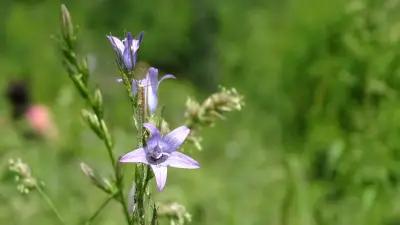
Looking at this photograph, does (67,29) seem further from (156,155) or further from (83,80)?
(156,155)

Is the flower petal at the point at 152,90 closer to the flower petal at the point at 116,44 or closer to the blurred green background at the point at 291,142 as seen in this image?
the flower petal at the point at 116,44

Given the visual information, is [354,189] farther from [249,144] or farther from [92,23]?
[92,23]

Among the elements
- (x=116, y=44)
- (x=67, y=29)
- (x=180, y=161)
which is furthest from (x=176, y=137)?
(x=67, y=29)

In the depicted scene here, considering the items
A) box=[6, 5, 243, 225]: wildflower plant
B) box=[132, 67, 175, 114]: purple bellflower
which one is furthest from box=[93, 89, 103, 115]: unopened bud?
box=[132, 67, 175, 114]: purple bellflower

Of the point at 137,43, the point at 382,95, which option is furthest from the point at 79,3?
the point at 137,43

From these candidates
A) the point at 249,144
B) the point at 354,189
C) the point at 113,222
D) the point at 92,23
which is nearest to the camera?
the point at 113,222

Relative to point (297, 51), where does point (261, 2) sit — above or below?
above
